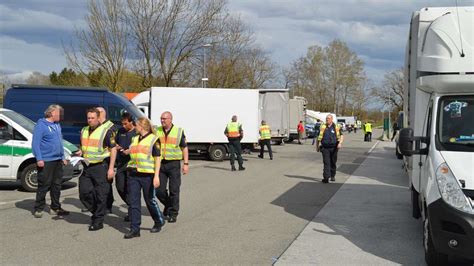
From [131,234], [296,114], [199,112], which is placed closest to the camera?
[131,234]

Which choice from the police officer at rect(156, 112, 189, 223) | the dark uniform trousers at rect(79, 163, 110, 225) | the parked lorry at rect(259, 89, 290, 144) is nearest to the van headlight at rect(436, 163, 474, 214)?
the police officer at rect(156, 112, 189, 223)

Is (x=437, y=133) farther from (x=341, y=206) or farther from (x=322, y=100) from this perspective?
(x=322, y=100)

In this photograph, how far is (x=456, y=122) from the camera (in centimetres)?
550

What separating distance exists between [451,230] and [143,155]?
3.83m

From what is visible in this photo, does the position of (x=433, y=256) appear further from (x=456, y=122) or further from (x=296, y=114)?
(x=296, y=114)

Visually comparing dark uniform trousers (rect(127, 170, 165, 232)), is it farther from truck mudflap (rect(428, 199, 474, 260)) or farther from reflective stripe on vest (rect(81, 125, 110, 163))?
truck mudflap (rect(428, 199, 474, 260))

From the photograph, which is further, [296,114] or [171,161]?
[296,114]

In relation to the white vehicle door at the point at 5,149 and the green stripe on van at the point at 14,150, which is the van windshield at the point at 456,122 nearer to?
the green stripe on van at the point at 14,150

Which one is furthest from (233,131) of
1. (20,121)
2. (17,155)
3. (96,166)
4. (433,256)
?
(433,256)

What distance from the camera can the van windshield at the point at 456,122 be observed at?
5.35 metres

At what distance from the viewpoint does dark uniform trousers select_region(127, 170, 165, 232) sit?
6.67 meters

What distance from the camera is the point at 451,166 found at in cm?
503

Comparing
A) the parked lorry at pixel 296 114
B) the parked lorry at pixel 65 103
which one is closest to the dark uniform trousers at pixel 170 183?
the parked lorry at pixel 65 103

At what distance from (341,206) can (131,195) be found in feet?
13.9
